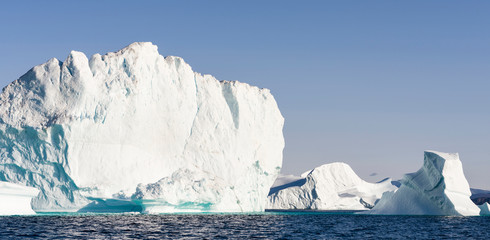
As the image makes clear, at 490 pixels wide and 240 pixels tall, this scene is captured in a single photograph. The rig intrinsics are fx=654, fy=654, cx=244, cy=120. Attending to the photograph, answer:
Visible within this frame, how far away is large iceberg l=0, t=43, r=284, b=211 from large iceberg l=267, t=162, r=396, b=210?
38.0m

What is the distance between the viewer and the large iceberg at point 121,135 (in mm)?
42562

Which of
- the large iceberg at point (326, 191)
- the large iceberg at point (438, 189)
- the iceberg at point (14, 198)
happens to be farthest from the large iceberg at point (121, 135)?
the large iceberg at point (326, 191)

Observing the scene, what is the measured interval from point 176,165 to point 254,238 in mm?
22294

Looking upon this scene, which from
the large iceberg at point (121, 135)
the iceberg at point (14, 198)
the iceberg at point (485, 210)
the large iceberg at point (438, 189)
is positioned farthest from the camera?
the iceberg at point (485, 210)

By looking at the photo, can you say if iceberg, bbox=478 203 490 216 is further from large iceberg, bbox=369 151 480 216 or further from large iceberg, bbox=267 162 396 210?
large iceberg, bbox=267 162 396 210

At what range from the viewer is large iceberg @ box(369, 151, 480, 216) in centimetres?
4688

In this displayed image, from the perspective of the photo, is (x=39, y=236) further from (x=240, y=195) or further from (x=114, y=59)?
(x=240, y=195)

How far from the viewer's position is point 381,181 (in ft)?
318

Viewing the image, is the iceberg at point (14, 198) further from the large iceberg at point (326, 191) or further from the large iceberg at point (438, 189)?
the large iceberg at point (326, 191)

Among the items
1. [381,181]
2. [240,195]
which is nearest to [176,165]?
[240,195]

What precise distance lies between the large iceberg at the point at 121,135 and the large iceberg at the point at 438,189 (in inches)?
525

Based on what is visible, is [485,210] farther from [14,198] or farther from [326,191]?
[326,191]

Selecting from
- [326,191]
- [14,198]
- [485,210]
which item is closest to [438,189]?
[485,210]

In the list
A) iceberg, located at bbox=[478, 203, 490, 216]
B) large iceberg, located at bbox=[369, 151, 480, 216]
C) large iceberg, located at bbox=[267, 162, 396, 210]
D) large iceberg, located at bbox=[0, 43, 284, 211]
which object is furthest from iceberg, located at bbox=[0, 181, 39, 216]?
large iceberg, located at bbox=[267, 162, 396, 210]
